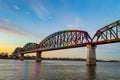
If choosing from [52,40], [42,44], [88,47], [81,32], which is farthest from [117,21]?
[42,44]

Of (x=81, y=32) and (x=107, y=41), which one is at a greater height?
(x=81, y=32)

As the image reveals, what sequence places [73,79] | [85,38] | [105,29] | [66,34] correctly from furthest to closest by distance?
[66,34] < [85,38] < [105,29] < [73,79]

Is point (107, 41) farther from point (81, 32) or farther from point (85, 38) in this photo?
point (81, 32)

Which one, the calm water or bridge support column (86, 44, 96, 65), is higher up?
bridge support column (86, 44, 96, 65)

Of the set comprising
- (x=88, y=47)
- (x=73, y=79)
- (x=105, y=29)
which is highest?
(x=105, y=29)

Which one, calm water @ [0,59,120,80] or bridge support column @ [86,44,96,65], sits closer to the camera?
calm water @ [0,59,120,80]

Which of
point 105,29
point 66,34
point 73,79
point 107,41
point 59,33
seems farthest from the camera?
point 59,33

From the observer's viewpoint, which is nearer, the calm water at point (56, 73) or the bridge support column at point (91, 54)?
the calm water at point (56, 73)

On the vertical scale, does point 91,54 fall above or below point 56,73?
above

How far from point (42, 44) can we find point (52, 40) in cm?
1744

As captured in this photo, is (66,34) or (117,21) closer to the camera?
(117,21)

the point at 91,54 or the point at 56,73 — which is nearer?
the point at 56,73

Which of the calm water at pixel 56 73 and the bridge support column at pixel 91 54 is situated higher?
the bridge support column at pixel 91 54

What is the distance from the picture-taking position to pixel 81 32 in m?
121
